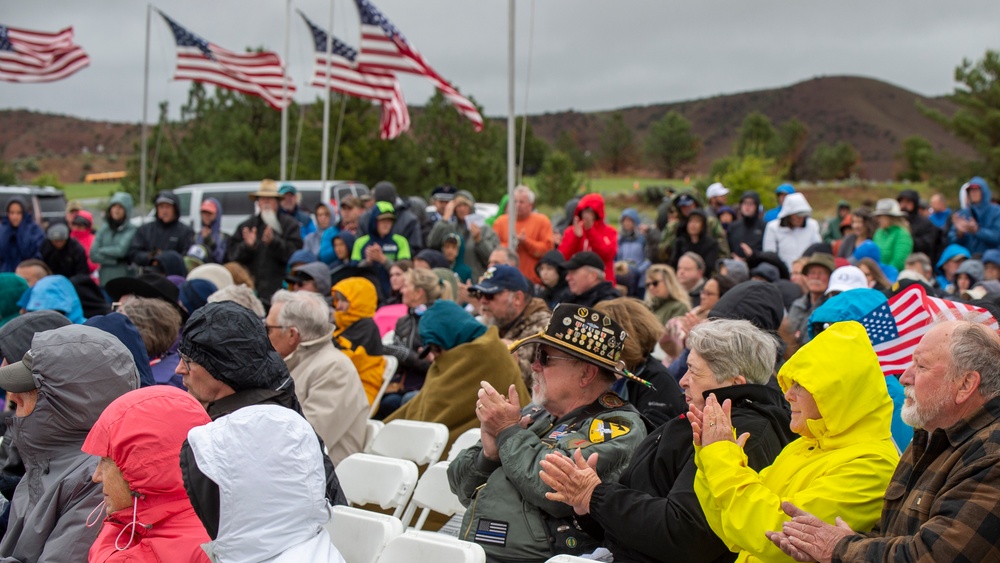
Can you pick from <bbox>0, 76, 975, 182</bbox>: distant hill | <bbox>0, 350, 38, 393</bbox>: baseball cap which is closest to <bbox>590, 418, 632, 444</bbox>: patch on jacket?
<bbox>0, 350, 38, 393</bbox>: baseball cap

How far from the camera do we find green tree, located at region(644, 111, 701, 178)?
213ft

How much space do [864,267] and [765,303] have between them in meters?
2.93

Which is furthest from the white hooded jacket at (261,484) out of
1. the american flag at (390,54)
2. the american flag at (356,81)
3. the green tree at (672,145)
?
the green tree at (672,145)

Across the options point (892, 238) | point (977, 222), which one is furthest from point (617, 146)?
point (892, 238)

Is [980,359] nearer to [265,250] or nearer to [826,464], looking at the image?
[826,464]

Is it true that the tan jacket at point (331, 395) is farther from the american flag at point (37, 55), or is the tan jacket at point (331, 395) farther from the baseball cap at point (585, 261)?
the american flag at point (37, 55)

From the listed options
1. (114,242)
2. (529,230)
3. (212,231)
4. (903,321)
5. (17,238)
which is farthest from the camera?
(212,231)

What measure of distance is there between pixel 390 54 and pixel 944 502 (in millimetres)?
11748

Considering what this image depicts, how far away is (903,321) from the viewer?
14.2 ft

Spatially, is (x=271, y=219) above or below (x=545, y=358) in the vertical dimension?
above

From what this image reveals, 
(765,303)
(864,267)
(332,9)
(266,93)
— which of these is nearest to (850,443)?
(765,303)

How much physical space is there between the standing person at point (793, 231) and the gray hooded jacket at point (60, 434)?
8.02 metres

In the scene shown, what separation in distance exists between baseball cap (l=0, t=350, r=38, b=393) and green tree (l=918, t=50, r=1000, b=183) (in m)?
30.3

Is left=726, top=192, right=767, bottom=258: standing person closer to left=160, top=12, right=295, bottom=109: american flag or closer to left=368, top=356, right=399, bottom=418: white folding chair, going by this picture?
left=368, top=356, right=399, bottom=418: white folding chair
